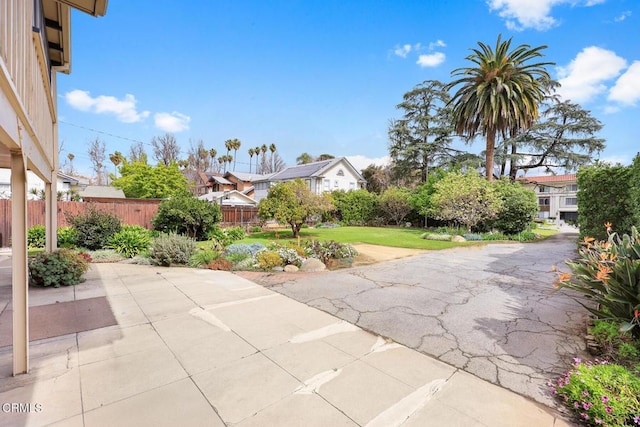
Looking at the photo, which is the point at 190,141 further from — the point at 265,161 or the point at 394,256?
the point at 394,256

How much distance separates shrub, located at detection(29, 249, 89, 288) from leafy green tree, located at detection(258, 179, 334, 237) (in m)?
9.54

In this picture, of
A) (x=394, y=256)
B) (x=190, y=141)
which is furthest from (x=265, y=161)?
(x=394, y=256)

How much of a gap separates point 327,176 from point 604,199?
26.0 meters

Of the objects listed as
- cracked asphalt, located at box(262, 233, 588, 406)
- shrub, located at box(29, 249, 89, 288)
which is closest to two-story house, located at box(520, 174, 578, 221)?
cracked asphalt, located at box(262, 233, 588, 406)

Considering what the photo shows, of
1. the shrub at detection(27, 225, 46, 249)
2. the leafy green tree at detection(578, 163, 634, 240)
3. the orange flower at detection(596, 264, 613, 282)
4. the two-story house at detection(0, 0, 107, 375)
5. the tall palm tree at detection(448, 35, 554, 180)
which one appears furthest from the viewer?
the tall palm tree at detection(448, 35, 554, 180)

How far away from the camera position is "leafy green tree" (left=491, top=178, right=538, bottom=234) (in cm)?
1606

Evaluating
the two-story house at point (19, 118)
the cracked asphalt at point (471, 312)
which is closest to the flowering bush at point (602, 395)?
the cracked asphalt at point (471, 312)

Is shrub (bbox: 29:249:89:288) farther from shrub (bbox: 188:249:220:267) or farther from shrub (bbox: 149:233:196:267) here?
shrub (bbox: 188:249:220:267)

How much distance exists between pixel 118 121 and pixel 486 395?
3657cm

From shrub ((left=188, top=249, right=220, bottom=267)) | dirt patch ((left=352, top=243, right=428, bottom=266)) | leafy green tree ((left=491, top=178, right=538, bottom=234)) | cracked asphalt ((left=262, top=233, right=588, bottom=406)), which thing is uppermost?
leafy green tree ((left=491, top=178, right=538, bottom=234))

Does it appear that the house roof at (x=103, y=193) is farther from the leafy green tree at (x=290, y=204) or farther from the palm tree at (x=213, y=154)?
the palm tree at (x=213, y=154)

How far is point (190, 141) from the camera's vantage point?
43219 millimetres

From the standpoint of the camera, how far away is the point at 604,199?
839 centimetres

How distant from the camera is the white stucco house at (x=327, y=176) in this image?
106 feet
